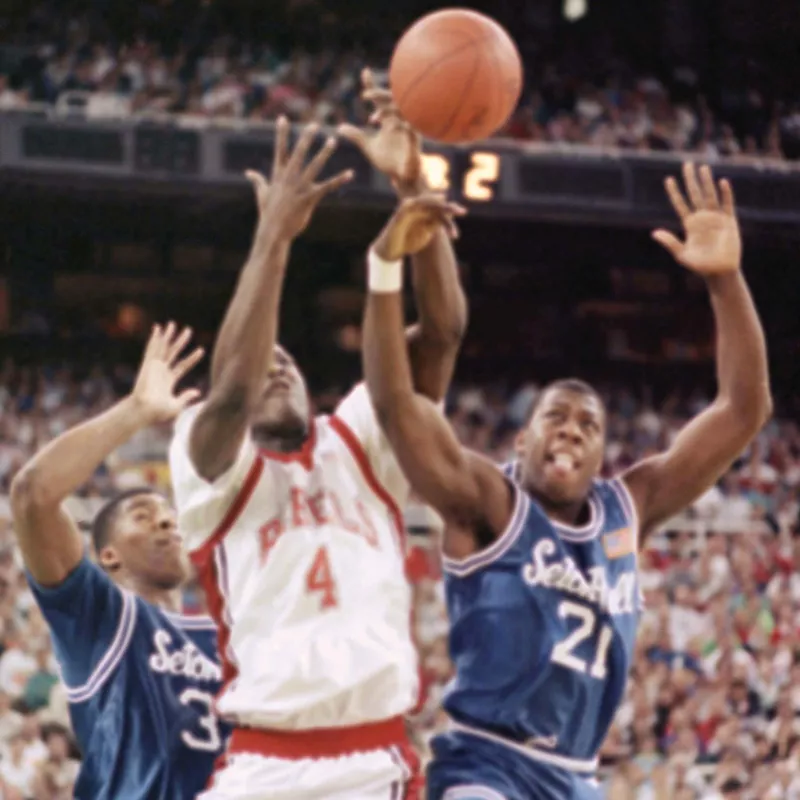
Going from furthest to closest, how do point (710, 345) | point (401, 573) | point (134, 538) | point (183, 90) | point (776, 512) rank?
1. point (710, 345)
2. point (183, 90)
3. point (776, 512)
4. point (134, 538)
5. point (401, 573)

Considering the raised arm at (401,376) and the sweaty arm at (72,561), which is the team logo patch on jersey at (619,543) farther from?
the sweaty arm at (72,561)

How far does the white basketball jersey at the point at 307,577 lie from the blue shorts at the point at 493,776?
0.33m

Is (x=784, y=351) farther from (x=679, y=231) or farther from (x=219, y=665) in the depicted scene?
(x=219, y=665)

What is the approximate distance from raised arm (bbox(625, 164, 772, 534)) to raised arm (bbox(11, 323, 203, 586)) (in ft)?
4.54

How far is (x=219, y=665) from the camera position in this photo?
190 inches

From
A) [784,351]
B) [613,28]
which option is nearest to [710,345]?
[784,351]

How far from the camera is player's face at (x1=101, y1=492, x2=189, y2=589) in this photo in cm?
520

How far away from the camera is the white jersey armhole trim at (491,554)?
4430 mm

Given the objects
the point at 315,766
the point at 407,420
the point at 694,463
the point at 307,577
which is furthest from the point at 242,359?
the point at 694,463

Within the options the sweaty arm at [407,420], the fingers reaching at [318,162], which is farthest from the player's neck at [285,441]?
the fingers reaching at [318,162]

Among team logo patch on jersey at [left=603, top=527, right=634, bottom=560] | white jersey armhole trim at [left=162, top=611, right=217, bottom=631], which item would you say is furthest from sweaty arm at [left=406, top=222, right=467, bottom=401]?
white jersey armhole trim at [left=162, top=611, right=217, bottom=631]

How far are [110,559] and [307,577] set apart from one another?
1383 millimetres

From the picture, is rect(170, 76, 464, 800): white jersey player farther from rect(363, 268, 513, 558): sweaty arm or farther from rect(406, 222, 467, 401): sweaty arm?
rect(363, 268, 513, 558): sweaty arm

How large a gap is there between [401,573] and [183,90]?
12894 mm
